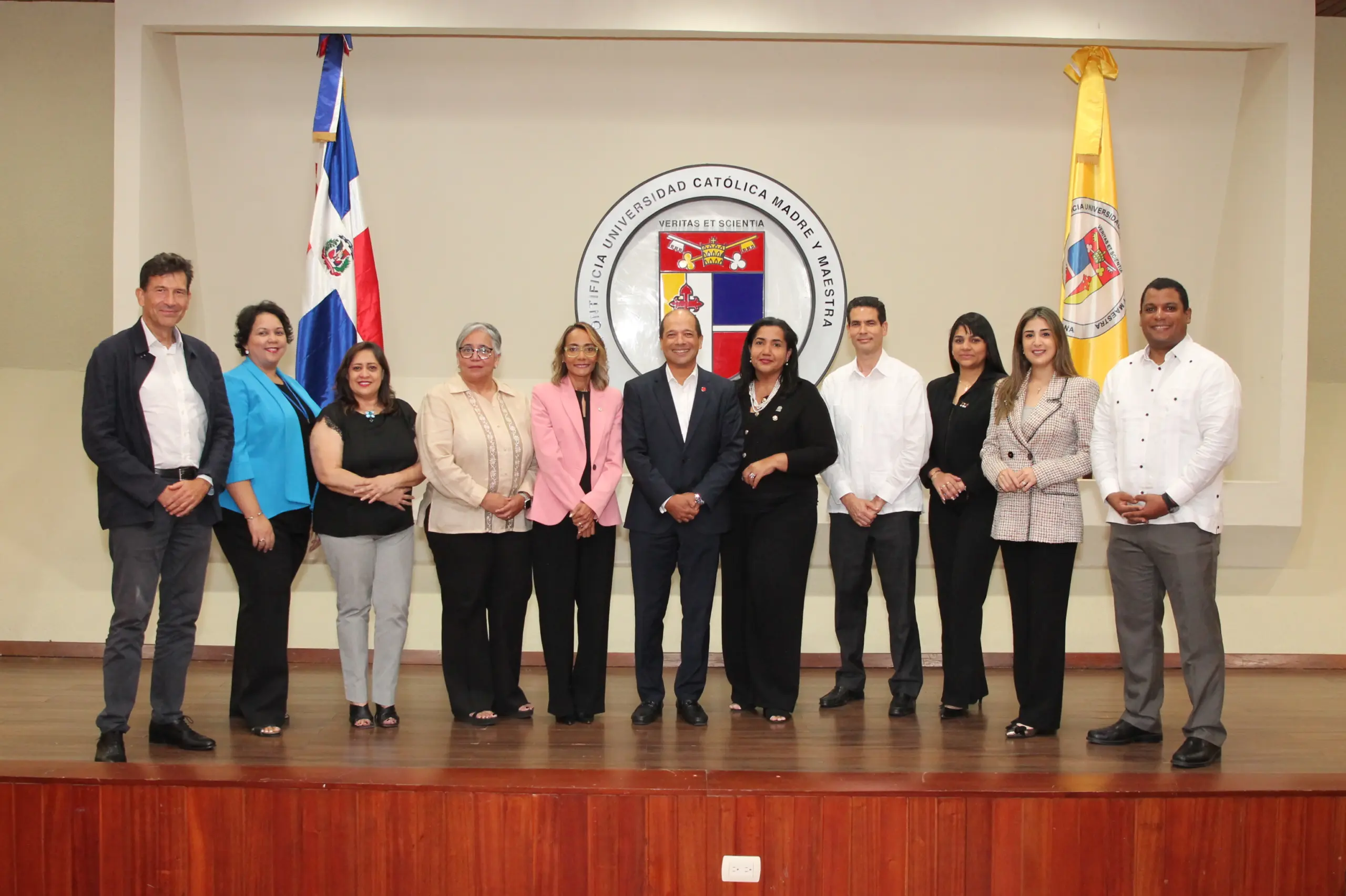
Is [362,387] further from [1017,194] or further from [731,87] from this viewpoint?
[1017,194]

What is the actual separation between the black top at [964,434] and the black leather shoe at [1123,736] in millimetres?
811

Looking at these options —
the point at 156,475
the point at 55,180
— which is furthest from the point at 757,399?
the point at 55,180

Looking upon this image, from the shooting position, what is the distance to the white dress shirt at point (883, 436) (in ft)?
12.0

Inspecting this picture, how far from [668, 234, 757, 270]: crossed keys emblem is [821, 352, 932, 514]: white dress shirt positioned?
1.26 metres

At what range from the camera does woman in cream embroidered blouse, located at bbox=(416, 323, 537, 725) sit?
3451mm

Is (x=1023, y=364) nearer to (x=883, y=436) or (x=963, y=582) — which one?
(x=883, y=436)

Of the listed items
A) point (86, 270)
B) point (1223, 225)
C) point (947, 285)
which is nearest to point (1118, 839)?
point (947, 285)

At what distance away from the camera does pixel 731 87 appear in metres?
4.77

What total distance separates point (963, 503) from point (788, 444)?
2.08 ft

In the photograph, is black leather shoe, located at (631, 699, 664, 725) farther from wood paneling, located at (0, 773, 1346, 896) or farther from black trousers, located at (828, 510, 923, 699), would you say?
wood paneling, located at (0, 773, 1346, 896)

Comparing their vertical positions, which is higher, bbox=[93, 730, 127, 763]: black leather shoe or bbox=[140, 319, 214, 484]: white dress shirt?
bbox=[140, 319, 214, 484]: white dress shirt

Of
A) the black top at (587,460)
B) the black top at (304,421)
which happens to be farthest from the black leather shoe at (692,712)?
the black top at (304,421)

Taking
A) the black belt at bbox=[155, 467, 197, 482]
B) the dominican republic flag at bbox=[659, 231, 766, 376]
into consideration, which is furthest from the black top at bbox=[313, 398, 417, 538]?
the dominican republic flag at bbox=[659, 231, 766, 376]

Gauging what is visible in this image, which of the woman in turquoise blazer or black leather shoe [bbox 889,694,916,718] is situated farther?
black leather shoe [bbox 889,694,916,718]
